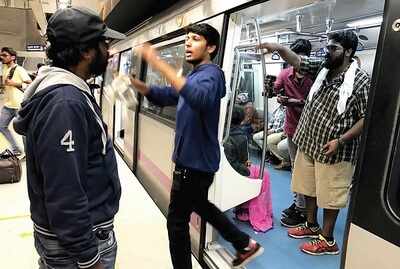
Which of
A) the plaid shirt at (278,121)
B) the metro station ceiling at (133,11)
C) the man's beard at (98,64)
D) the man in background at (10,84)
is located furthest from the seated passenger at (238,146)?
the man in background at (10,84)

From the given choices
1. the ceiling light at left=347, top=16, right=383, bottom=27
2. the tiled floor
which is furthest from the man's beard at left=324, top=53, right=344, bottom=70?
the ceiling light at left=347, top=16, right=383, bottom=27

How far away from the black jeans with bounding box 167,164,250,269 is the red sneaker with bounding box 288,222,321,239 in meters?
1.10

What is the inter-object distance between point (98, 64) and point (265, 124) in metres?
1.89

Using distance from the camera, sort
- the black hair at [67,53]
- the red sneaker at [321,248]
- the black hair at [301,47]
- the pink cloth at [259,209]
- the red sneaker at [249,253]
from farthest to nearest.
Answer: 1. the black hair at [301,47]
2. the pink cloth at [259,209]
3. the red sneaker at [321,248]
4. the red sneaker at [249,253]
5. the black hair at [67,53]

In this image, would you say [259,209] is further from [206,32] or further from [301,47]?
[206,32]

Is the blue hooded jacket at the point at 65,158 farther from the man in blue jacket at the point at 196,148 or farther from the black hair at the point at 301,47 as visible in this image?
the black hair at the point at 301,47

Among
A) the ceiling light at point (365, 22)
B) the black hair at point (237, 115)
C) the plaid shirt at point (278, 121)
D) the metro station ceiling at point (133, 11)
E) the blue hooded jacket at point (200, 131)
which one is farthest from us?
the plaid shirt at point (278, 121)

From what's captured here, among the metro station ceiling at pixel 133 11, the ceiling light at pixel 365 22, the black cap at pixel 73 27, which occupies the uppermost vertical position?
the ceiling light at pixel 365 22

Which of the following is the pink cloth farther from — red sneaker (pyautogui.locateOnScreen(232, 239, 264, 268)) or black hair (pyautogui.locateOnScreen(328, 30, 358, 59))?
black hair (pyautogui.locateOnScreen(328, 30, 358, 59))

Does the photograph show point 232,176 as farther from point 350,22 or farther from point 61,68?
point 350,22

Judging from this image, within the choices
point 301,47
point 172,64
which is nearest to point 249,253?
point 301,47

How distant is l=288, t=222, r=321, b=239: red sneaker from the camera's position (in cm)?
300

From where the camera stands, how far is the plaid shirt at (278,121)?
19.3ft

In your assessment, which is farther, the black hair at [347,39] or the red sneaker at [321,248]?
the red sneaker at [321,248]
